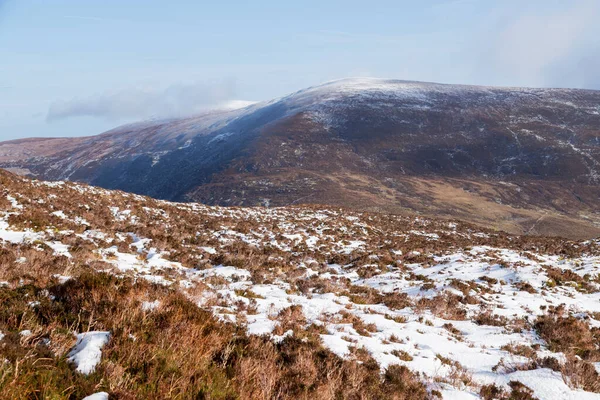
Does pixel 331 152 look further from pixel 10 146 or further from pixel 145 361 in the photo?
pixel 10 146

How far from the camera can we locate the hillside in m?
3.73

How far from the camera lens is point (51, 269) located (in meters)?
7.95

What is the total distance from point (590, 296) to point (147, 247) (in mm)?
17944

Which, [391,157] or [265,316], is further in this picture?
[391,157]

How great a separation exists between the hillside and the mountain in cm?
4761

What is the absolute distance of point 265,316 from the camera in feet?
25.0

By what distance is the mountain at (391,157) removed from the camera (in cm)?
7431

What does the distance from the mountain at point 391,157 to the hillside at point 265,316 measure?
47.6 meters

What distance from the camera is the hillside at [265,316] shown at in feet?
12.2

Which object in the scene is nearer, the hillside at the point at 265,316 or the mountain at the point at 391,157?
the hillside at the point at 265,316

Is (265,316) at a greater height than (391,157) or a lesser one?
greater

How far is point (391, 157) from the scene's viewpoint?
102 meters

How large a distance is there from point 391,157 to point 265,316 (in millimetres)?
99960

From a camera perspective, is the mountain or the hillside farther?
the mountain
